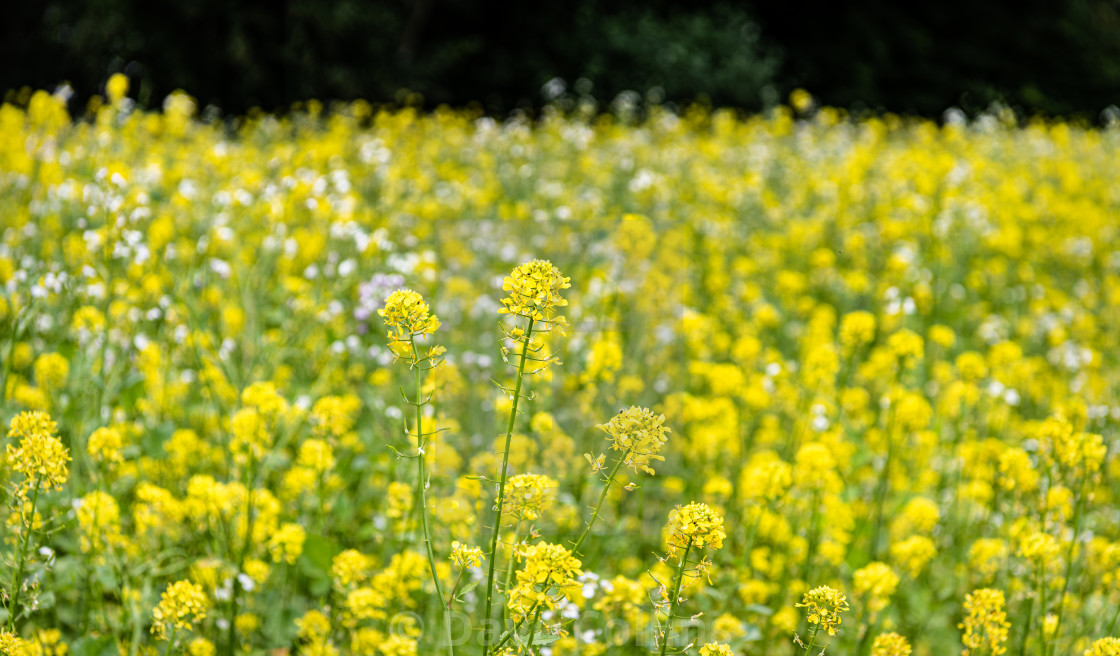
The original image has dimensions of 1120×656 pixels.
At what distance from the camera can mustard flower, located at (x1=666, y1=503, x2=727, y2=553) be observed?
122 centimetres

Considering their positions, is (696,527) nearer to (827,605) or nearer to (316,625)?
(827,605)

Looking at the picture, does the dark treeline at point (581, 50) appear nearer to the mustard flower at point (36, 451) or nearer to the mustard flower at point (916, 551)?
the mustard flower at point (916, 551)

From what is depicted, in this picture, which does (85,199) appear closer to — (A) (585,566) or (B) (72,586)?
(B) (72,586)

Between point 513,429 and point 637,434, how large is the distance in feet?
1.93

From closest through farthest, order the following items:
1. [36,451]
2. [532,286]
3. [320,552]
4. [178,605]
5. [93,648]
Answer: [532,286] < [36,451] < [178,605] < [93,648] < [320,552]

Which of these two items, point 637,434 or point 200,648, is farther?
point 200,648

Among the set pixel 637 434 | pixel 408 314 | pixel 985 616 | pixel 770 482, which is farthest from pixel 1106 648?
pixel 408 314

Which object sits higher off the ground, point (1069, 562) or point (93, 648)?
point (93, 648)

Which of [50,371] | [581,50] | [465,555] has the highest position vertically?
[581,50]

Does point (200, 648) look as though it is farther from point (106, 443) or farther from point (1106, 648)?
point (1106, 648)

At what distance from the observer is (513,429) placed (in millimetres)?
1787

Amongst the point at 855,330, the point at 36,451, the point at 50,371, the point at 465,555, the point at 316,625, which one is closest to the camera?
the point at 465,555

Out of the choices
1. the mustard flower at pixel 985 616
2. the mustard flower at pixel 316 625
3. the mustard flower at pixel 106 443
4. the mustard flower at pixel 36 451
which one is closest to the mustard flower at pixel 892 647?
the mustard flower at pixel 985 616

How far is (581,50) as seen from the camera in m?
13.7
